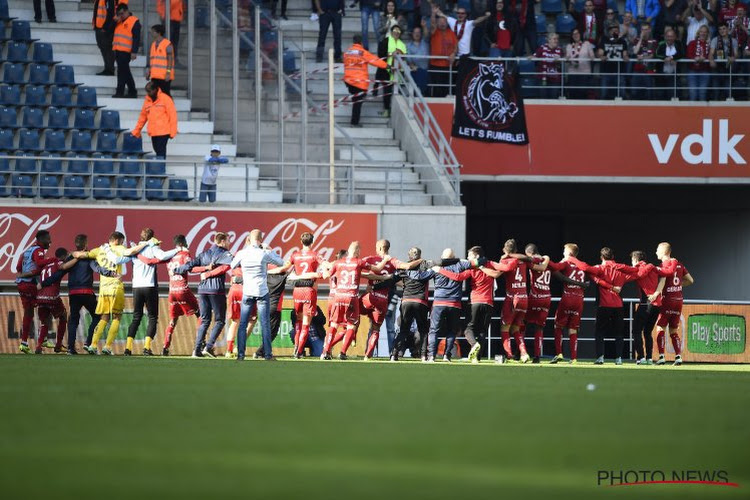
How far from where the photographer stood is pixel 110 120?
27188 mm

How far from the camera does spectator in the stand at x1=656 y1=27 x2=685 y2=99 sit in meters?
29.3

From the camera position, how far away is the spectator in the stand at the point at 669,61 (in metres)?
29.3

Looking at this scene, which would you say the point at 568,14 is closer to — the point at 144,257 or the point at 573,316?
the point at 573,316

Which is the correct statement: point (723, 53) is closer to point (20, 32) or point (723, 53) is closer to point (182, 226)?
point (182, 226)

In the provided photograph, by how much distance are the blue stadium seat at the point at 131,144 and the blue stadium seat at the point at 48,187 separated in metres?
1.84

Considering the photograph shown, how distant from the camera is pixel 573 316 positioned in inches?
838

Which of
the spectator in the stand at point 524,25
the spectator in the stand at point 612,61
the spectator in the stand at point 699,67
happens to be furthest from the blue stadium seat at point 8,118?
the spectator in the stand at point 699,67

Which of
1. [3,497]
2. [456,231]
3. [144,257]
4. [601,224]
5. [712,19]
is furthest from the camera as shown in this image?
[601,224]

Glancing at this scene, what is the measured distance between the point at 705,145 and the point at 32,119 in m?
13.9

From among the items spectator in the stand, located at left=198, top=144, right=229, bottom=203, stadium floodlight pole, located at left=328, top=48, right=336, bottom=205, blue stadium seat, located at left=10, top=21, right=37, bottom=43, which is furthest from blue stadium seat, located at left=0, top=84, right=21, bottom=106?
stadium floodlight pole, located at left=328, top=48, right=336, bottom=205

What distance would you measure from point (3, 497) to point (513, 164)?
2501cm

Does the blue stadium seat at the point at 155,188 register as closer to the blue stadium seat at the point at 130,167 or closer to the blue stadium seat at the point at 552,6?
the blue stadium seat at the point at 130,167

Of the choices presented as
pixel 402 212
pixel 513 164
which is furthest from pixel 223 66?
pixel 513 164

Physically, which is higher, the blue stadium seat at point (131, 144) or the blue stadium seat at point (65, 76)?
the blue stadium seat at point (65, 76)
